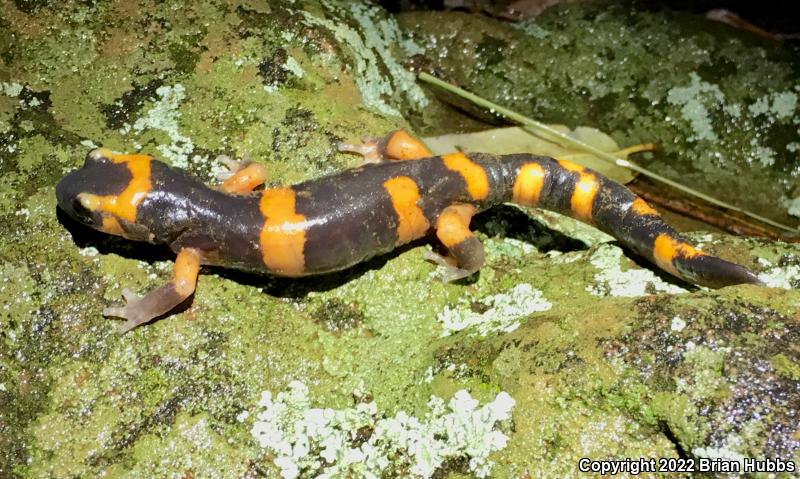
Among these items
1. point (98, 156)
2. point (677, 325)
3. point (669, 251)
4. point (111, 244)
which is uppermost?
point (677, 325)

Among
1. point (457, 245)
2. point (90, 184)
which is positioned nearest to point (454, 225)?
point (457, 245)

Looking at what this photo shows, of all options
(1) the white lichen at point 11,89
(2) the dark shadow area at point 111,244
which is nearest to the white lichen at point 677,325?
(2) the dark shadow area at point 111,244

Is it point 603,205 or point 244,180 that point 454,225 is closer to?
point 603,205

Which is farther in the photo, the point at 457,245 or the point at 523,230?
the point at 523,230

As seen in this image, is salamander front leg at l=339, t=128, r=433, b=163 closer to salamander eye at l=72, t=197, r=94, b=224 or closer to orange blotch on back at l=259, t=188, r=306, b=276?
orange blotch on back at l=259, t=188, r=306, b=276

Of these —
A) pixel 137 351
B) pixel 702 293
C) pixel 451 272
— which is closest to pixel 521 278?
pixel 451 272

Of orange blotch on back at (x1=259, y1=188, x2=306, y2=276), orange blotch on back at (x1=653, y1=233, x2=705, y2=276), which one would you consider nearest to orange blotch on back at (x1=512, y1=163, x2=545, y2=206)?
orange blotch on back at (x1=653, y1=233, x2=705, y2=276)
